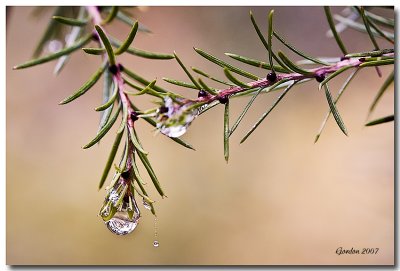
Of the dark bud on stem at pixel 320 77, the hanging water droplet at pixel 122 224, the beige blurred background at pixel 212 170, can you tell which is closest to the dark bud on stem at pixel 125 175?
the hanging water droplet at pixel 122 224

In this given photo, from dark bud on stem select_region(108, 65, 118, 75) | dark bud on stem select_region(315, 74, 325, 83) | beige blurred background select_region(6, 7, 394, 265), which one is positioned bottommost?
beige blurred background select_region(6, 7, 394, 265)

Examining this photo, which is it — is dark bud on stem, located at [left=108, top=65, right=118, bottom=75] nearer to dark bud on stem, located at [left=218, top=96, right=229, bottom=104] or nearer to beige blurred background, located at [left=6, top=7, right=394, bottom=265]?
dark bud on stem, located at [left=218, top=96, right=229, bottom=104]

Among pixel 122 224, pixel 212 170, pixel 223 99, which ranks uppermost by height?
pixel 223 99

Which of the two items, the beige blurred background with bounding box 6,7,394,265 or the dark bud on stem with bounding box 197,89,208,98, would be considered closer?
the dark bud on stem with bounding box 197,89,208,98

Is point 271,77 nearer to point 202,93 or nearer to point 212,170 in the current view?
point 202,93

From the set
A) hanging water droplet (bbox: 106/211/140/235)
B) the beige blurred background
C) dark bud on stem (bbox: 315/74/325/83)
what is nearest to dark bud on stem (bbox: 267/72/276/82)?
dark bud on stem (bbox: 315/74/325/83)

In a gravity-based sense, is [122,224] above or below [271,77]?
below

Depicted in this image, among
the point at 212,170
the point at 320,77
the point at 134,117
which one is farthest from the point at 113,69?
the point at 212,170

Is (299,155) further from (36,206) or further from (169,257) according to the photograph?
(36,206)
